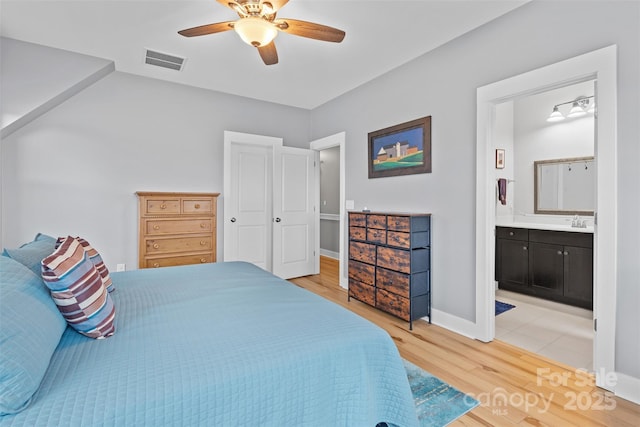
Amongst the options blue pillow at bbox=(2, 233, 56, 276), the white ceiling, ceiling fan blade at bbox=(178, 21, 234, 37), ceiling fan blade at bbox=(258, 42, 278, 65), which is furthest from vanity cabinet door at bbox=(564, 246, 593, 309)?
blue pillow at bbox=(2, 233, 56, 276)

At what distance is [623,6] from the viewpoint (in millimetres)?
1889

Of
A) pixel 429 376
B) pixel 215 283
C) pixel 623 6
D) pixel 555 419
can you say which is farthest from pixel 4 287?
pixel 623 6

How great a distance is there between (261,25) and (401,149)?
2.00m

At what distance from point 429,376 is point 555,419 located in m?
0.68

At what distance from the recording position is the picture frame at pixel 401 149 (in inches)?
124

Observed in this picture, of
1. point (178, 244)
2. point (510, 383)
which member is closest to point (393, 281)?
point (510, 383)

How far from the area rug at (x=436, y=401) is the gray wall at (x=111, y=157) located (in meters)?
3.00

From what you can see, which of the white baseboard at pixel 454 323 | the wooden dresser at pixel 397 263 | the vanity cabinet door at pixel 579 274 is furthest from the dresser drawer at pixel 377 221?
the vanity cabinet door at pixel 579 274

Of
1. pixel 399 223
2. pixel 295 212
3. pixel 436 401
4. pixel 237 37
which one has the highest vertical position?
pixel 237 37

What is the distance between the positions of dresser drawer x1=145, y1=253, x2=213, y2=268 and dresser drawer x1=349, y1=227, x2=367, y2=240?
169 cm

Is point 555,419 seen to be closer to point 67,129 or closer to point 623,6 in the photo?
point 623,6

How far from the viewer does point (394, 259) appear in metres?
3.05

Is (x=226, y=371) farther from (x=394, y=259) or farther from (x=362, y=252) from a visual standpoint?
(x=362, y=252)

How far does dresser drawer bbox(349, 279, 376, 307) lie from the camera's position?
3.33 m
